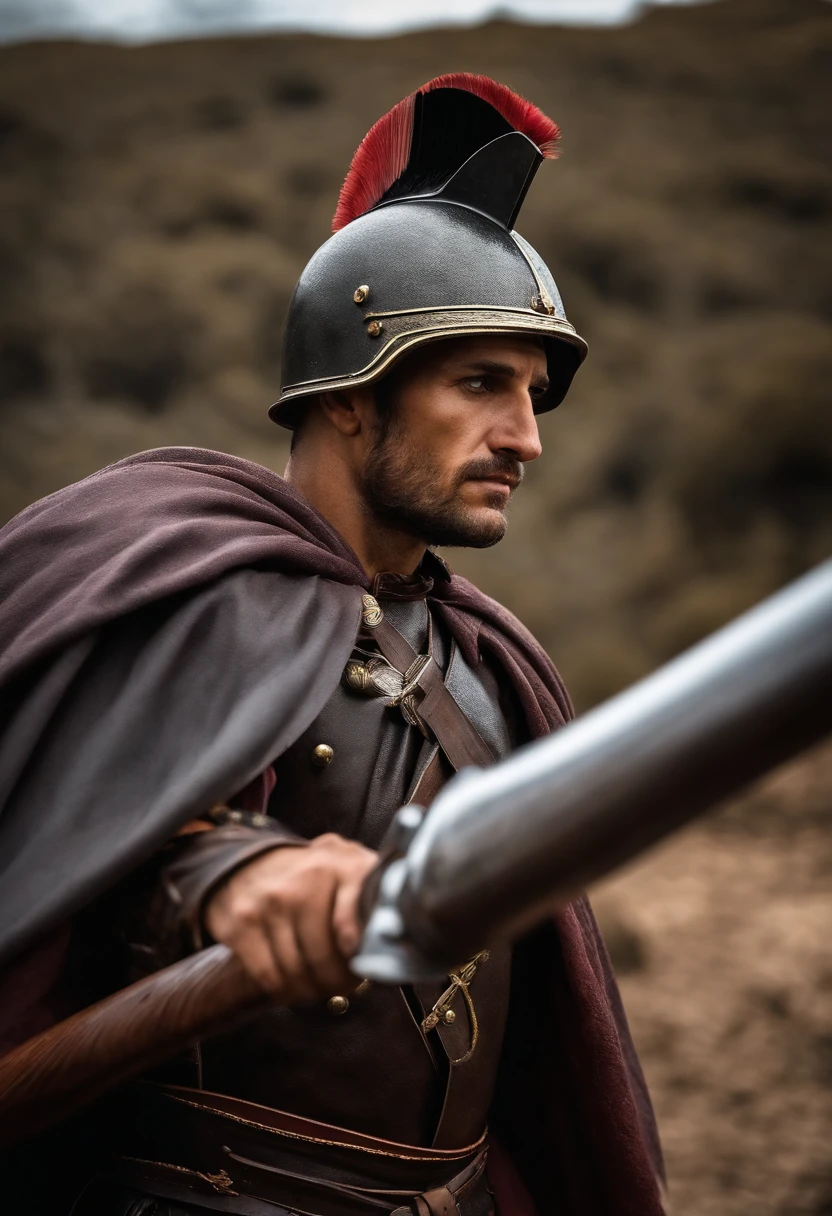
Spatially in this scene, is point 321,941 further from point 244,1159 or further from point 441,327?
point 441,327

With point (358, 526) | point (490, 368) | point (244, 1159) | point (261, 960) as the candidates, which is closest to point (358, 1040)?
point (244, 1159)

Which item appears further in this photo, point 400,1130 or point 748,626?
point 400,1130

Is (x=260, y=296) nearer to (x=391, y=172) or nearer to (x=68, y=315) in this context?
(x=68, y=315)

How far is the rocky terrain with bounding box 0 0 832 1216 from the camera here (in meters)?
10.0

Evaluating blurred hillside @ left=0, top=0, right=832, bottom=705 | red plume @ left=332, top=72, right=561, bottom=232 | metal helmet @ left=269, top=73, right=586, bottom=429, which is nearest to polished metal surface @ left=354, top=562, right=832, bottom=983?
metal helmet @ left=269, top=73, right=586, bottom=429

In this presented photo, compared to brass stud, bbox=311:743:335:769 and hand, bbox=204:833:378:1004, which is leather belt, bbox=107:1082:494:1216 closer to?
brass stud, bbox=311:743:335:769

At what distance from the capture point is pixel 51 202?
10969mm

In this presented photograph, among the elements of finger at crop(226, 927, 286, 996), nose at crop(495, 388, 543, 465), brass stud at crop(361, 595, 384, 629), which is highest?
nose at crop(495, 388, 543, 465)

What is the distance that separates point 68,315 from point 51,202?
143cm

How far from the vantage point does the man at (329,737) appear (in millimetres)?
1460

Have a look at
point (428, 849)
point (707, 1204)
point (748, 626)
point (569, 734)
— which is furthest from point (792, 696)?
point (707, 1204)

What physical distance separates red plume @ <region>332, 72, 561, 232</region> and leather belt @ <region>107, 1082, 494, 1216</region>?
5.21ft

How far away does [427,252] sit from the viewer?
204 centimetres

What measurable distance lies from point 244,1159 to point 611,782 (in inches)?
43.2
